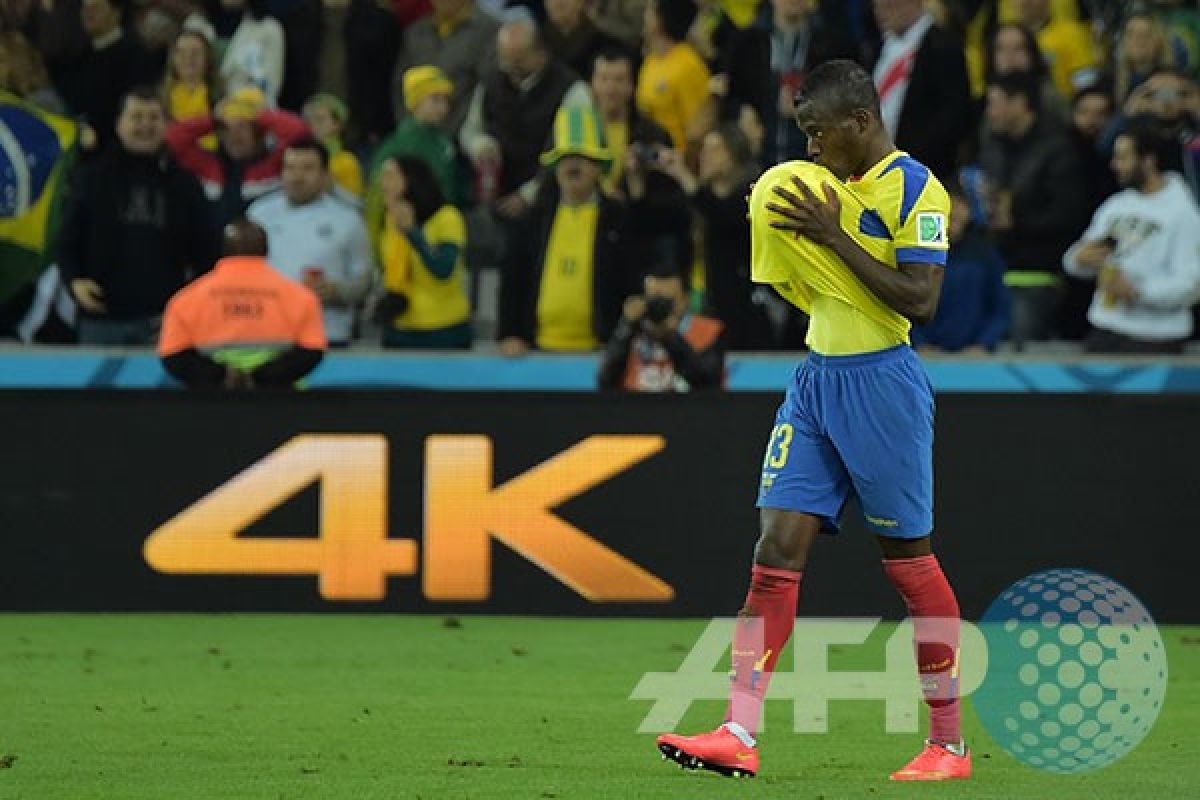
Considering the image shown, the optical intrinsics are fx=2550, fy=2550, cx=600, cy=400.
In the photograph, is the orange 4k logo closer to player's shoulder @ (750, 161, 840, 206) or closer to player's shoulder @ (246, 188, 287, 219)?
player's shoulder @ (246, 188, 287, 219)

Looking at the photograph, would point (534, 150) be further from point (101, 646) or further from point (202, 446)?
point (101, 646)

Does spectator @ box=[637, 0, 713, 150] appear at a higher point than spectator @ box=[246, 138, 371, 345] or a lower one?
higher

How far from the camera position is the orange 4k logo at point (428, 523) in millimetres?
12430

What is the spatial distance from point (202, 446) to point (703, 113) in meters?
3.94

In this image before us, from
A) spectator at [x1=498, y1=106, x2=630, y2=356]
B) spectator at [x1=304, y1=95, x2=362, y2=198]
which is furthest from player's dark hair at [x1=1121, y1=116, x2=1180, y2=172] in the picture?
spectator at [x1=304, y1=95, x2=362, y2=198]

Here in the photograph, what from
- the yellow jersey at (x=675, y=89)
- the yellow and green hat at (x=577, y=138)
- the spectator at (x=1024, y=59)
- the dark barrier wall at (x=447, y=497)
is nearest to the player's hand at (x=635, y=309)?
the dark barrier wall at (x=447, y=497)

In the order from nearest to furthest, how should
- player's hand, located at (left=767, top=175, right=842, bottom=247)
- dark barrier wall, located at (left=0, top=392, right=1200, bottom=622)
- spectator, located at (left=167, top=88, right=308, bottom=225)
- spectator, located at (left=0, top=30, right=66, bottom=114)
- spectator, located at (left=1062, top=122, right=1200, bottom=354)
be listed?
player's hand, located at (left=767, top=175, right=842, bottom=247)
dark barrier wall, located at (left=0, top=392, right=1200, bottom=622)
spectator, located at (left=1062, top=122, right=1200, bottom=354)
spectator, located at (left=0, top=30, right=66, bottom=114)
spectator, located at (left=167, top=88, right=308, bottom=225)

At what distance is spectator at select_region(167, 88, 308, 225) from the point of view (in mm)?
15109

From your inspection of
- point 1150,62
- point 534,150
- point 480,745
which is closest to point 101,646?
point 480,745

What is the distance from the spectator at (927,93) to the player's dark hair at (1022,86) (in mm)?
313

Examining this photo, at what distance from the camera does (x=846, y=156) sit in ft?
24.3

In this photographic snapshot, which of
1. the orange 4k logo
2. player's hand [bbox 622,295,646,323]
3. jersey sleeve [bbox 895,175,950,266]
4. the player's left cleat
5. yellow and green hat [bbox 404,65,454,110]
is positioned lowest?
the orange 4k logo

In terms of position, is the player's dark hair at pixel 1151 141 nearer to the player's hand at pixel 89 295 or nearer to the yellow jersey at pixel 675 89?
the yellow jersey at pixel 675 89

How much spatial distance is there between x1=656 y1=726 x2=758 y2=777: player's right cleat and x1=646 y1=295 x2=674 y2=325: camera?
18.6 feet
